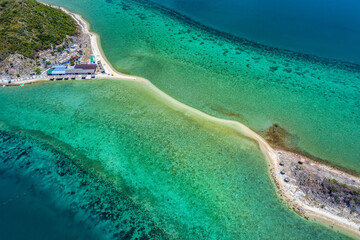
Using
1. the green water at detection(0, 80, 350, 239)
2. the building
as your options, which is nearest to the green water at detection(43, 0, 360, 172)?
the building

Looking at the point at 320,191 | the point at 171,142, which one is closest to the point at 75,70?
the point at 171,142

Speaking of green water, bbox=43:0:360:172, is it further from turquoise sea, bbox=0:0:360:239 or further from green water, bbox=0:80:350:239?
green water, bbox=0:80:350:239

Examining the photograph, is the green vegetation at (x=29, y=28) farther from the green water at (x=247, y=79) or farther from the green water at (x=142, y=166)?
the green water at (x=142, y=166)

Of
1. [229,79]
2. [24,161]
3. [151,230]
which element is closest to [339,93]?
→ [229,79]

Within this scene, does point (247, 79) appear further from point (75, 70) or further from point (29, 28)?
point (29, 28)

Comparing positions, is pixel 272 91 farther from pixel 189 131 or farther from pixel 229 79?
pixel 189 131
